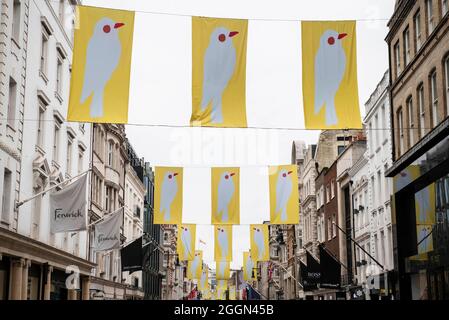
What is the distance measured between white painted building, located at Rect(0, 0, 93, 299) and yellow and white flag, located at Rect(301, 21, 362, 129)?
10864 mm

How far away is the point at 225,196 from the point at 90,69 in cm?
1439

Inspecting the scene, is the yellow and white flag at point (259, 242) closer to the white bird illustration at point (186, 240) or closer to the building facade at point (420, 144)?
the white bird illustration at point (186, 240)

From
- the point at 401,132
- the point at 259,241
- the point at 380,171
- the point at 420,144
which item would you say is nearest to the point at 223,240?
the point at 259,241

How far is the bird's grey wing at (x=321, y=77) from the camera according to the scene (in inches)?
826

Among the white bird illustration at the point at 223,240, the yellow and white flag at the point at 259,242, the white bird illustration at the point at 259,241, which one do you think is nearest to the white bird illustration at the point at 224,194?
the white bird illustration at the point at 223,240

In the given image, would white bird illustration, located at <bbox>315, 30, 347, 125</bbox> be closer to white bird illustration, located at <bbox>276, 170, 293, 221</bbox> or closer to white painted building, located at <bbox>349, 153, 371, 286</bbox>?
white bird illustration, located at <bbox>276, 170, 293, 221</bbox>

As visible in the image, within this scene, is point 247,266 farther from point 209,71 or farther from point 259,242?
point 209,71

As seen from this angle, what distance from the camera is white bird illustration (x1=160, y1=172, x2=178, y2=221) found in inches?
1334

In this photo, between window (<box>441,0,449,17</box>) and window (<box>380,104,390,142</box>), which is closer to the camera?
window (<box>441,0,449,17</box>)

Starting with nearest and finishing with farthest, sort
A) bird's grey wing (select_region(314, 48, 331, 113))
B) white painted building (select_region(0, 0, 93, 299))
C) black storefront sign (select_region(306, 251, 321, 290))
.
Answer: bird's grey wing (select_region(314, 48, 331, 113)) < white painted building (select_region(0, 0, 93, 299)) < black storefront sign (select_region(306, 251, 321, 290))

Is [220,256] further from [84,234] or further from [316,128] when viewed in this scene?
[316,128]

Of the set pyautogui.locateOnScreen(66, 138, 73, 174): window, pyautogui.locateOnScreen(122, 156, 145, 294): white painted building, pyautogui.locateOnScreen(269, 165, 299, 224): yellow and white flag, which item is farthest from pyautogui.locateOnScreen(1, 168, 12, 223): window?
pyautogui.locateOnScreen(122, 156, 145, 294): white painted building

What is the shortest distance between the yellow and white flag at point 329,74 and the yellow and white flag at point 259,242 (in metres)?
28.6

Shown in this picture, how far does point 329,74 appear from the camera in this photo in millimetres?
21172
